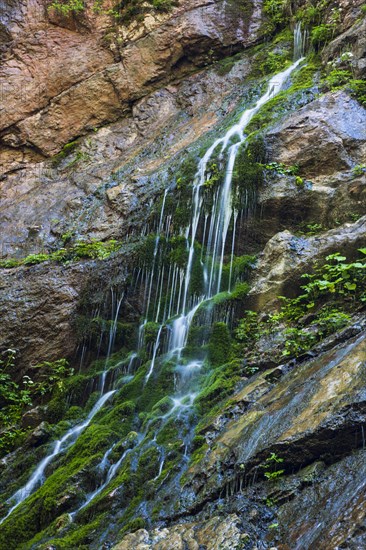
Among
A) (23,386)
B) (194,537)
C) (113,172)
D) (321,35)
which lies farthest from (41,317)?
(321,35)

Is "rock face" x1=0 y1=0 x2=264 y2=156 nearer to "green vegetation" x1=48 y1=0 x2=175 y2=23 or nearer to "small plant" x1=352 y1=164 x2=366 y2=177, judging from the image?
"green vegetation" x1=48 y1=0 x2=175 y2=23

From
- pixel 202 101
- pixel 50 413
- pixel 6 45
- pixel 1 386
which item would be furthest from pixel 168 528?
pixel 6 45

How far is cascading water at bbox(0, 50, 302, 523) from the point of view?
309 inches

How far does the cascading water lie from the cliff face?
0.05 m

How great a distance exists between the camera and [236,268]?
973 cm

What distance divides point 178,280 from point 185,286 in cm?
25

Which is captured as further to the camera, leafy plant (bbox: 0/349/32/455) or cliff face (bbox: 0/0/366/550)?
leafy plant (bbox: 0/349/32/455)

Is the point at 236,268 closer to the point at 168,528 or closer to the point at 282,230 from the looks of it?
the point at 282,230

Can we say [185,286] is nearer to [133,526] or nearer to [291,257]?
[291,257]


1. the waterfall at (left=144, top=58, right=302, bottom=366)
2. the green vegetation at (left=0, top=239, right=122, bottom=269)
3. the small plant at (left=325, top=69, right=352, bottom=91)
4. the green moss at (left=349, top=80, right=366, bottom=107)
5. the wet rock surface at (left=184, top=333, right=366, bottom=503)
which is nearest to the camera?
the wet rock surface at (left=184, top=333, right=366, bottom=503)

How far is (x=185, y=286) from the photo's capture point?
33.0 feet

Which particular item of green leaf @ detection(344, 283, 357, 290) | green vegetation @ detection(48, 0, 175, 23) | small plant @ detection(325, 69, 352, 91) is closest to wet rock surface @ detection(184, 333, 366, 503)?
green leaf @ detection(344, 283, 357, 290)

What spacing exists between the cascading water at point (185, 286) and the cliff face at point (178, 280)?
5 centimetres

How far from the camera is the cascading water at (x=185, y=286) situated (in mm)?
7859
